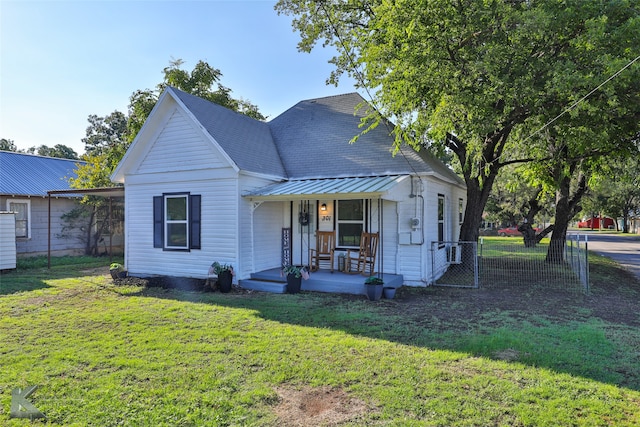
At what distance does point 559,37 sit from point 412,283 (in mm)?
6444

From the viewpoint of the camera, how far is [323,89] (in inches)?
547

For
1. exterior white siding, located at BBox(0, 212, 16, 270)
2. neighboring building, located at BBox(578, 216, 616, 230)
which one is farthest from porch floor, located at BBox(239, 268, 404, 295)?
neighboring building, located at BBox(578, 216, 616, 230)

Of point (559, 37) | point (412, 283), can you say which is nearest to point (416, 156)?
point (412, 283)

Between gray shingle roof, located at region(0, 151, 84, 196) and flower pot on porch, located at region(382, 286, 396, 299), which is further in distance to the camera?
gray shingle roof, located at region(0, 151, 84, 196)

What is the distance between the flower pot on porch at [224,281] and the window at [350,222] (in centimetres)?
318

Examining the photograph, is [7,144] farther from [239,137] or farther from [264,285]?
[264,285]

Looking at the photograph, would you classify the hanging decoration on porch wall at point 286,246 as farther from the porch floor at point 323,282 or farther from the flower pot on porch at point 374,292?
the flower pot on porch at point 374,292

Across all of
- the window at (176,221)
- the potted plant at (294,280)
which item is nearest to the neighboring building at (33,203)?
the window at (176,221)

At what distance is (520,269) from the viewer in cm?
1137

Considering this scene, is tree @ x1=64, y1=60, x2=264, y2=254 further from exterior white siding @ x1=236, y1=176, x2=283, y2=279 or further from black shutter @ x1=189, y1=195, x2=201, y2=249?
exterior white siding @ x1=236, y1=176, x2=283, y2=279

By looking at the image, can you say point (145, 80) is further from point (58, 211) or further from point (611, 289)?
Answer: point (611, 289)

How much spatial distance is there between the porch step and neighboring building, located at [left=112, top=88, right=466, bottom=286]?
210 millimetres

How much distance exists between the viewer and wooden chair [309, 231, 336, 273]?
10711 mm

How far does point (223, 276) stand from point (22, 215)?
11997 millimetres
